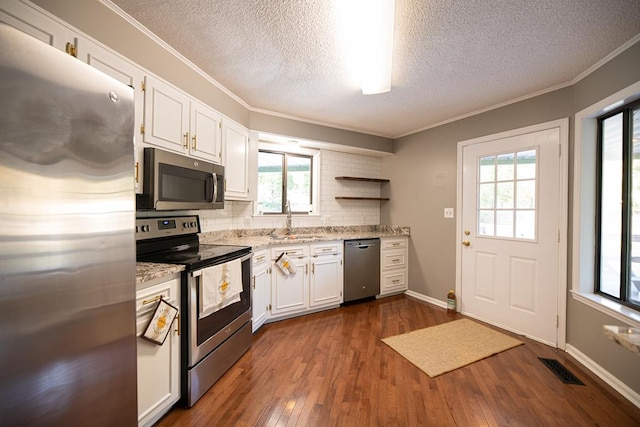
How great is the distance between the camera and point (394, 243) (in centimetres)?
386

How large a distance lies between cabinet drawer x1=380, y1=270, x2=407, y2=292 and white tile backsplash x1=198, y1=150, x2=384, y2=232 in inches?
36.7

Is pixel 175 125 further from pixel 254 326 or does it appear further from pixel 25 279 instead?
pixel 254 326

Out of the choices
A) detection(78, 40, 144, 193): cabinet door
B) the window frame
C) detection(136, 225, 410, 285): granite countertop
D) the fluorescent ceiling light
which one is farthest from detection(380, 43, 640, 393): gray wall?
detection(78, 40, 144, 193): cabinet door

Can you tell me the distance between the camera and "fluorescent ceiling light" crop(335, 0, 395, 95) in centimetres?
148

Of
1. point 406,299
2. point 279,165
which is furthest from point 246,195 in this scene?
point 406,299

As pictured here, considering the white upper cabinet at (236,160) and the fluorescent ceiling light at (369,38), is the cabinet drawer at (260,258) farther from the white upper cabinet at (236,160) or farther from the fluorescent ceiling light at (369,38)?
the fluorescent ceiling light at (369,38)

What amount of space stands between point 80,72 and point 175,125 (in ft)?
4.20

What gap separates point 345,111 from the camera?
3186 millimetres

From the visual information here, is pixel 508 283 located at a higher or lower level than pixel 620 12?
lower

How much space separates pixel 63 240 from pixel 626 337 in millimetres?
2118

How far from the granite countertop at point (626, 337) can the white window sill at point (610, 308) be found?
2.71 feet

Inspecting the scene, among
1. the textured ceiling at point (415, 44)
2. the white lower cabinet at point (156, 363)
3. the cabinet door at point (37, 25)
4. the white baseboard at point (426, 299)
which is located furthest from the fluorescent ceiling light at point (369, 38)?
the white baseboard at point (426, 299)

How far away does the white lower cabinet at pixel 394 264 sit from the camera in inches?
148

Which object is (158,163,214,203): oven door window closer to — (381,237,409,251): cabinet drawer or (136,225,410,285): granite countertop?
(136,225,410,285): granite countertop
